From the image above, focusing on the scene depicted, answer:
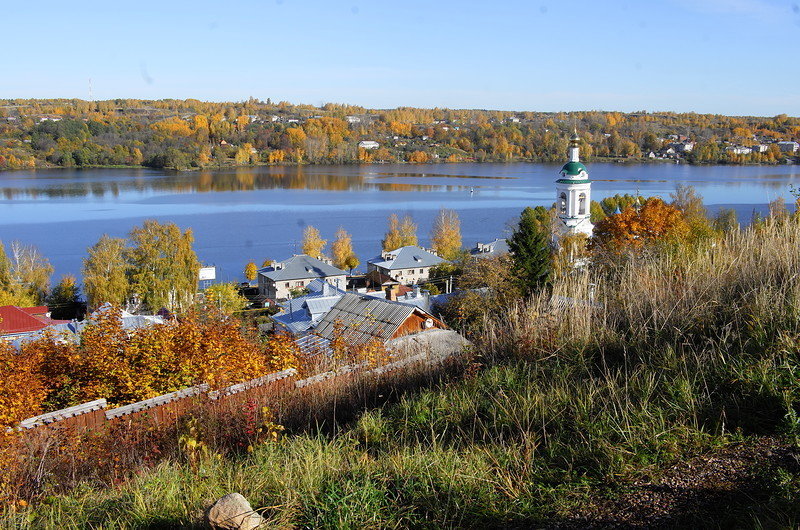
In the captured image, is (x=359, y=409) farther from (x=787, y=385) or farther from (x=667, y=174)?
(x=667, y=174)

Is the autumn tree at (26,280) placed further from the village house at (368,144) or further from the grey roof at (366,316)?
the village house at (368,144)

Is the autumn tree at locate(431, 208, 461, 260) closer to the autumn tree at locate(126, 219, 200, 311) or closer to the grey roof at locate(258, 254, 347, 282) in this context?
the grey roof at locate(258, 254, 347, 282)

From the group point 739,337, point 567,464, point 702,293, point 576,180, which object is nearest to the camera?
point 567,464

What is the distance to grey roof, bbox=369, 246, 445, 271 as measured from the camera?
25.1 meters

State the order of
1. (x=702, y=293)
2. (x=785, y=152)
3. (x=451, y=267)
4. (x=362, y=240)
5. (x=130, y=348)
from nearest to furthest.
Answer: (x=702, y=293) < (x=130, y=348) < (x=451, y=267) < (x=362, y=240) < (x=785, y=152)

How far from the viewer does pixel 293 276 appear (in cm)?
2364

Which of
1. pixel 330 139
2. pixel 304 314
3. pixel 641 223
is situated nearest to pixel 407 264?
pixel 641 223

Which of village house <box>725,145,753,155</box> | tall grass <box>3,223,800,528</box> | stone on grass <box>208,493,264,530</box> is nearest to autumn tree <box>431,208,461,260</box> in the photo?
tall grass <box>3,223,800,528</box>

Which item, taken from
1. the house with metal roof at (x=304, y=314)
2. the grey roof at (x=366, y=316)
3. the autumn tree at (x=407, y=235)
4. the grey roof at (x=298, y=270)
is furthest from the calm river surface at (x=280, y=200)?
the grey roof at (x=366, y=316)

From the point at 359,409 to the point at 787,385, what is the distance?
→ 197cm

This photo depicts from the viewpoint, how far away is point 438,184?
6025 cm

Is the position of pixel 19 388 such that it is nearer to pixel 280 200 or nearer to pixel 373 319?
pixel 373 319

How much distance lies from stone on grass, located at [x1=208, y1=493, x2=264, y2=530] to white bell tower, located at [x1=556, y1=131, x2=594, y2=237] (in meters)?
19.0

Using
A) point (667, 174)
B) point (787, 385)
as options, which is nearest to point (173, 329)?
point (787, 385)
